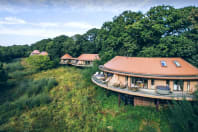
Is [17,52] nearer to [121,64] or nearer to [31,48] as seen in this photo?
[31,48]

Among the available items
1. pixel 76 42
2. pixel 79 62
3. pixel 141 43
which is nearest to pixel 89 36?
pixel 76 42

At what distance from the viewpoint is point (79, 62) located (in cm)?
3331

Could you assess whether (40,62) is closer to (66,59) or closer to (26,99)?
(66,59)

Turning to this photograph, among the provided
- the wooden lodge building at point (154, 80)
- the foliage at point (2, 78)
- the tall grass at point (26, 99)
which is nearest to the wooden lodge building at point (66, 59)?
the tall grass at point (26, 99)

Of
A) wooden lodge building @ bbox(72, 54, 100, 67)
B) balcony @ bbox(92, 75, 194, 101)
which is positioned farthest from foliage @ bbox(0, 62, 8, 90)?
balcony @ bbox(92, 75, 194, 101)

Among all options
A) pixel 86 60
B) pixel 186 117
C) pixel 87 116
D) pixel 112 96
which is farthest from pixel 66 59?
pixel 186 117

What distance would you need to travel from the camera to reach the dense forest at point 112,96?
1221cm

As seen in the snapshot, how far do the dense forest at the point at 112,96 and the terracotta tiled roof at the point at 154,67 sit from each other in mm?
3916

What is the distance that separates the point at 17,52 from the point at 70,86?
39607 mm

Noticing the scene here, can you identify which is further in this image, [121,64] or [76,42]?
[76,42]

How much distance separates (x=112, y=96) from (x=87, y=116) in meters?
4.91

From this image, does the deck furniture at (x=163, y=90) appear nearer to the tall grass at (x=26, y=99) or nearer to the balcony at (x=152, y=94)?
the balcony at (x=152, y=94)

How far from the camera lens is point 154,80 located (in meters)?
13.7

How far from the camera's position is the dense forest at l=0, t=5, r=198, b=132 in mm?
12207
